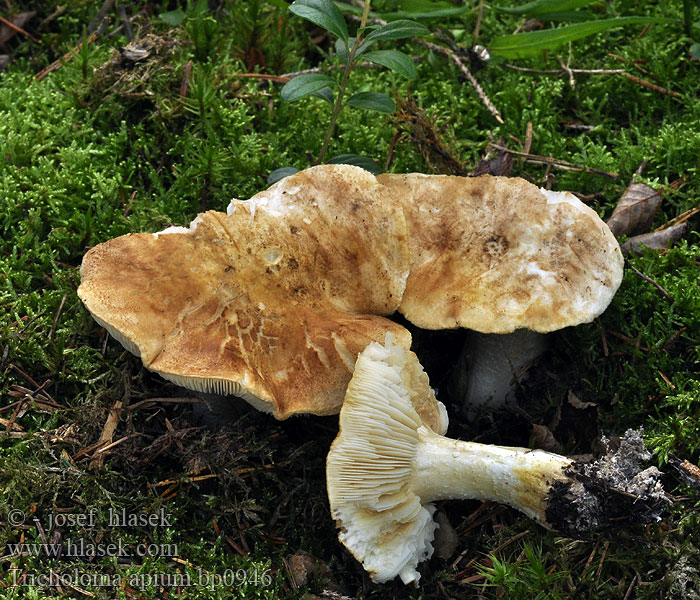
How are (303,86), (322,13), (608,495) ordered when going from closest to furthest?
1. (608,495)
2. (322,13)
3. (303,86)

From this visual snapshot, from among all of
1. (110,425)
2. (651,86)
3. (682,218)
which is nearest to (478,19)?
(651,86)

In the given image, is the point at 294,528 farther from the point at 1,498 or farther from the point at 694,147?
the point at 694,147

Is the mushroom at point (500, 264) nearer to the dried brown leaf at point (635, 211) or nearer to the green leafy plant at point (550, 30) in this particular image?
the dried brown leaf at point (635, 211)

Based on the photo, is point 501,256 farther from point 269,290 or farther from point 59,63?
point 59,63

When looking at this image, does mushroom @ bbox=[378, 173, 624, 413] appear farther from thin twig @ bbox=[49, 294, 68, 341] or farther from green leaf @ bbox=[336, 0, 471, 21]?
thin twig @ bbox=[49, 294, 68, 341]

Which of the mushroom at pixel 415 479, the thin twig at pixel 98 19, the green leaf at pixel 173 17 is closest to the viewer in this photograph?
the mushroom at pixel 415 479

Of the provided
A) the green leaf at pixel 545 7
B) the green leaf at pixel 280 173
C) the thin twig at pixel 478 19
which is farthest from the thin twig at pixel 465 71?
the green leaf at pixel 280 173

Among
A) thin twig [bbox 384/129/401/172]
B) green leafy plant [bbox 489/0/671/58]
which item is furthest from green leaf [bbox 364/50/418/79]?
green leafy plant [bbox 489/0/671/58]
